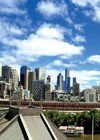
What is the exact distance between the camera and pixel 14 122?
36250mm

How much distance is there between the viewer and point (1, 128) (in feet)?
117

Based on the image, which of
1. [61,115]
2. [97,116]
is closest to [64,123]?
[61,115]

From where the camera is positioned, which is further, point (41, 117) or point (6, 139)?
point (41, 117)

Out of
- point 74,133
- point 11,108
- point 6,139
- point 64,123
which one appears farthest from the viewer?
point 64,123

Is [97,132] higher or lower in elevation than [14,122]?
lower

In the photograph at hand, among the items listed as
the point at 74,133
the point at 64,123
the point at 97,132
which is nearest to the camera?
the point at 74,133

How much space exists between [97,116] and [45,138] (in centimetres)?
7417

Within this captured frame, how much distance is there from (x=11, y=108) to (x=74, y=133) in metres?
56.7

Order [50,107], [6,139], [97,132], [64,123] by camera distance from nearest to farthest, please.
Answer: [6,139], [97,132], [64,123], [50,107]

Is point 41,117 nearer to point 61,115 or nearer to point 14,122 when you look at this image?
point 14,122

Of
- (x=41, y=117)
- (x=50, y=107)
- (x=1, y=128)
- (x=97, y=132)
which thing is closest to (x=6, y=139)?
(x=1, y=128)

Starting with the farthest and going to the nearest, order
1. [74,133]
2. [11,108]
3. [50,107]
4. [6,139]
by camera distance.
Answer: [50,107], [74,133], [11,108], [6,139]

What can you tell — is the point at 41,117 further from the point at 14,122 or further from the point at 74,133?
the point at 74,133

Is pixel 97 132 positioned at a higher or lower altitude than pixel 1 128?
lower
